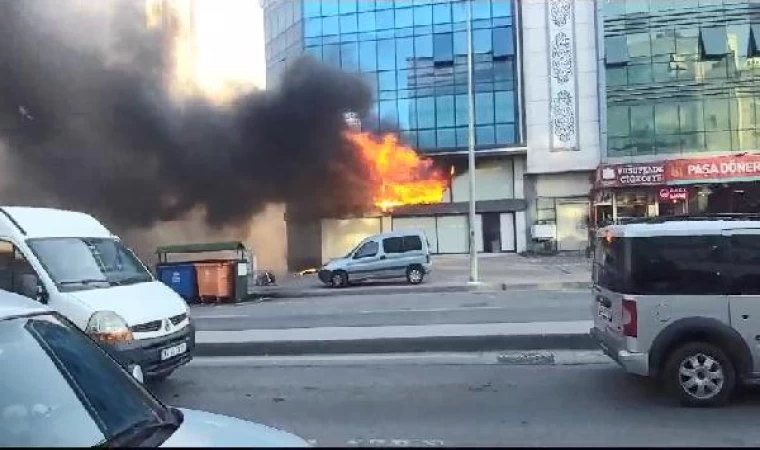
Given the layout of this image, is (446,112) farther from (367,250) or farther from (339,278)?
(339,278)

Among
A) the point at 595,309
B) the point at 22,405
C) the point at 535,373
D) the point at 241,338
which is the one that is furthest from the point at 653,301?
the point at 241,338

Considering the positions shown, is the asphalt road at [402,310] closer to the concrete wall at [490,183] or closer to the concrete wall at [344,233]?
the concrete wall at [344,233]

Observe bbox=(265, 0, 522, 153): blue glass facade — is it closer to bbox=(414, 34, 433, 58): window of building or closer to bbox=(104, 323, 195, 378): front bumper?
bbox=(414, 34, 433, 58): window of building

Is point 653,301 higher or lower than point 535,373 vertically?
higher

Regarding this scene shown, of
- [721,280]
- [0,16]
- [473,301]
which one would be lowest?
[473,301]

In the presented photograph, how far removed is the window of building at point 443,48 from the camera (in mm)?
37344

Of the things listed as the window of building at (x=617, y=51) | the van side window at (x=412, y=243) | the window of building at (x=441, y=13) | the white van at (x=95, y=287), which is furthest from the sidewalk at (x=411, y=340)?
the window of building at (x=441, y=13)

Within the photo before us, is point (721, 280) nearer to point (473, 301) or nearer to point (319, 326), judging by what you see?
point (319, 326)

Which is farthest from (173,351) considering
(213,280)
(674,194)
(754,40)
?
(754,40)

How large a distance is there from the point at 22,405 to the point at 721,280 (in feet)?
17.2

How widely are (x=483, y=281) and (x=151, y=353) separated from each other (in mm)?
16699

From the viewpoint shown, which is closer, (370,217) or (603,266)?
(603,266)

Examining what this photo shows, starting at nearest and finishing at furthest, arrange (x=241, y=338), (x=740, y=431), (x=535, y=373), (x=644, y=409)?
(x=740, y=431), (x=644, y=409), (x=535, y=373), (x=241, y=338)

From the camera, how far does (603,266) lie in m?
6.82
